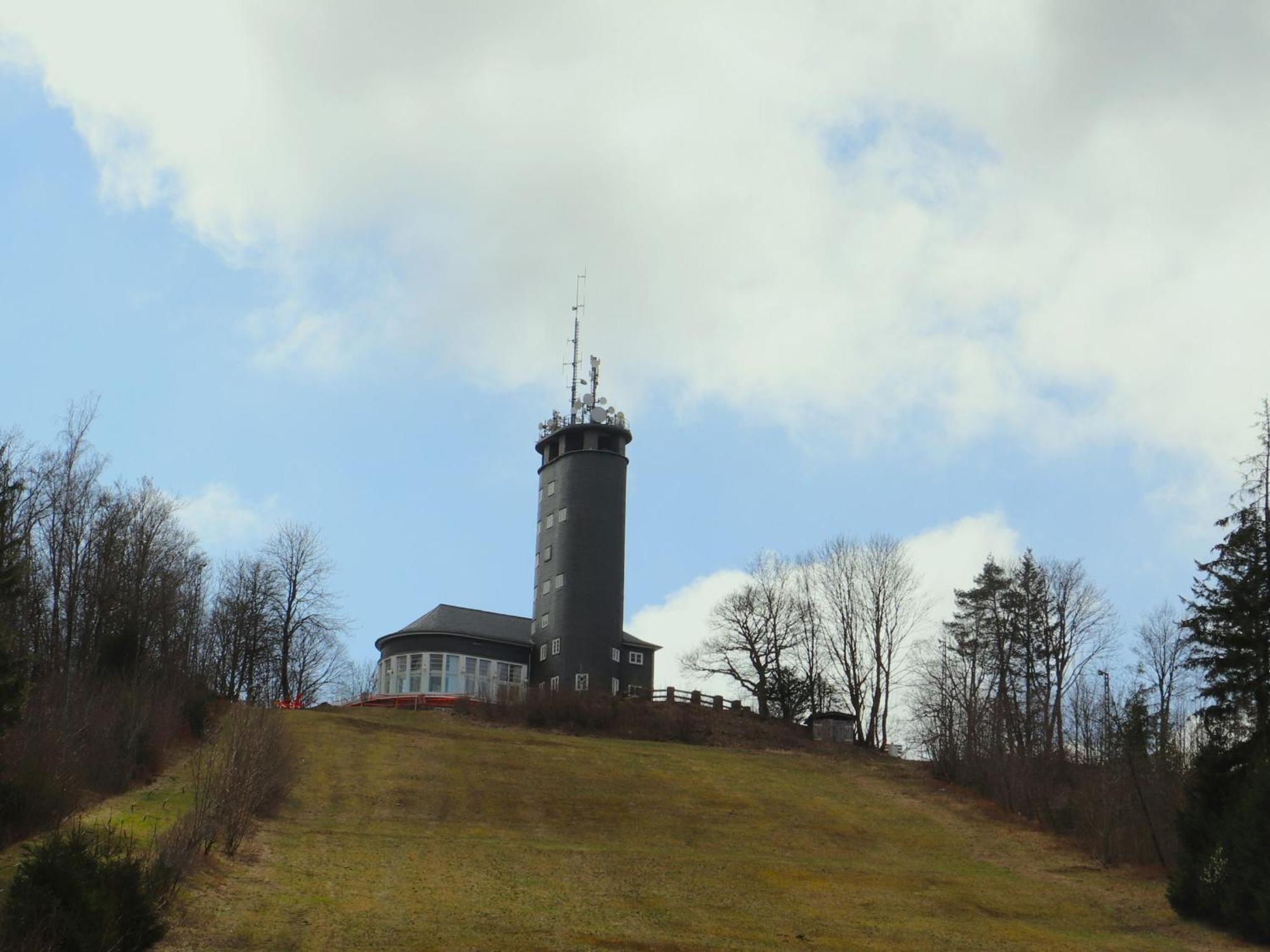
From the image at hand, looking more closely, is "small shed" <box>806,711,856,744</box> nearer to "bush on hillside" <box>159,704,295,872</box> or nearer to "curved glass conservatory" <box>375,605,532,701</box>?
"curved glass conservatory" <box>375,605,532,701</box>

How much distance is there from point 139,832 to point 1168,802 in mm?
Result: 25979

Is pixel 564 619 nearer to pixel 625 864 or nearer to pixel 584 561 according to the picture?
pixel 584 561

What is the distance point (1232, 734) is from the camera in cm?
2925

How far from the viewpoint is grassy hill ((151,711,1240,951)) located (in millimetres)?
21609

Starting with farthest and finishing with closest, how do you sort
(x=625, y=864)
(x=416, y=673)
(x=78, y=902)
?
(x=416, y=673)
(x=625, y=864)
(x=78, y=902)

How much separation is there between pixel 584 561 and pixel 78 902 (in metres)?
46.9

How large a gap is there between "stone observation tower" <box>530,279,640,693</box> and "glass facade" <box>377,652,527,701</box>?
216cm

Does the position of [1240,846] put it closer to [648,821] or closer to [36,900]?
[648,821]

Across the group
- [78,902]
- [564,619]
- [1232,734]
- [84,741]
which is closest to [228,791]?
[84,741]

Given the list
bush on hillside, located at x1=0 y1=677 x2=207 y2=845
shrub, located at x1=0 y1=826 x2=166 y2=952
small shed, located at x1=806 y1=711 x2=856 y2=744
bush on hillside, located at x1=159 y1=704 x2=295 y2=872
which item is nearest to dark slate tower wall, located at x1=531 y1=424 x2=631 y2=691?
small shed, located at x1=806 y1=711 x2=856 y2=744

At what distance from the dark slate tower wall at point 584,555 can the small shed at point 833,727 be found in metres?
10.00

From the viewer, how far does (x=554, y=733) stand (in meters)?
52.2

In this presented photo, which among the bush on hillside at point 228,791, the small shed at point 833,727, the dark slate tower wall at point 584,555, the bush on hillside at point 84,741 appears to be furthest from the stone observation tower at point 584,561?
the bush on hillside at point 228,791

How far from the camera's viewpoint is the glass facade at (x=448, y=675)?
6384 cm
